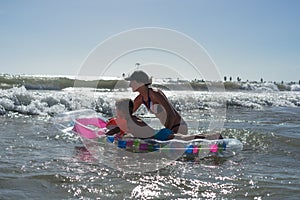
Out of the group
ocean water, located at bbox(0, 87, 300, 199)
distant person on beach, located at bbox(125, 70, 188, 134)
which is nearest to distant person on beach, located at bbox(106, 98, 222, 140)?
distant person on beach, located at bbox(125, 70, 188, 134)

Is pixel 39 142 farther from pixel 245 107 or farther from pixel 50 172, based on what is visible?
pixel 245 107

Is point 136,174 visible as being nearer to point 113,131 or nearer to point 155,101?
point 113,131

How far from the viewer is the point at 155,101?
5957 mm

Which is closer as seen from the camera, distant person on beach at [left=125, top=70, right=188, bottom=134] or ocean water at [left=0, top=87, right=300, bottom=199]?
ocean water at [left=0, top=87, right=300, bottom=199]

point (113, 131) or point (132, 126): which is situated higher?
point (132, 126)

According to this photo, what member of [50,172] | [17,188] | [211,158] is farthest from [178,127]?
[17,188]

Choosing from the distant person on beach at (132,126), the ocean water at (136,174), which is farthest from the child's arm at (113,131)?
the ocean water at (136,174)

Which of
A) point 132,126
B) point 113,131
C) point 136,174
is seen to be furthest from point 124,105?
point 136,174

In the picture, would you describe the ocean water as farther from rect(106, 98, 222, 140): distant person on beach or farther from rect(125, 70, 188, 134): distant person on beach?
rect(125, 70, 188, 134): distant person on beach

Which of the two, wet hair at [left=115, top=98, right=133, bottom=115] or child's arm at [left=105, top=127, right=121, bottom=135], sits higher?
wet hair at [left=115, top=98, right=133, bottom=115]

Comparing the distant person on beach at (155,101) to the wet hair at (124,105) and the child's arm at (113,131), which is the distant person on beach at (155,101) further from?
the child's arm at (113,131)

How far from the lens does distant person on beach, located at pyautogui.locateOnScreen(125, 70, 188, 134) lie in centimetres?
583

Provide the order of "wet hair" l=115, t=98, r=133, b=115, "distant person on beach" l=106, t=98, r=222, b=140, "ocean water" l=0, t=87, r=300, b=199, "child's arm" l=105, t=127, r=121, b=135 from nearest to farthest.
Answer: "ocean water" l=0, t=87, r=300, b=199 → "distant person on beach" l=106, t=98, r=222, b=140 → "wet hair" l=115, t=98, r=133, b=115 → "child's arm" l=105, t=127, r=121, b=135

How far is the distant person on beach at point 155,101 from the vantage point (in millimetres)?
5832
